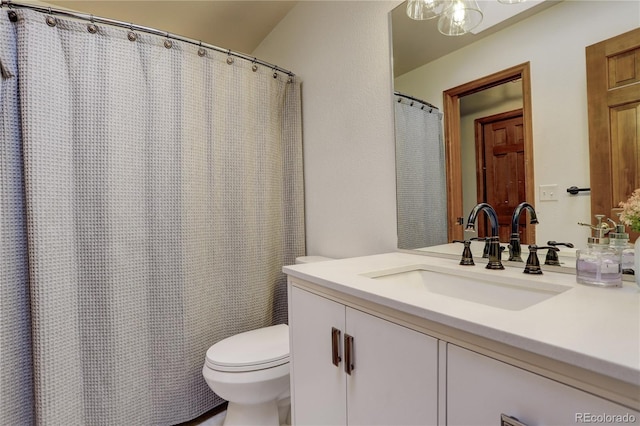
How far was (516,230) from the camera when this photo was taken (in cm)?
106

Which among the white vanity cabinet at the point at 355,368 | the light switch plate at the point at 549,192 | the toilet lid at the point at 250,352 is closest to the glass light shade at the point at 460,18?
the light switch plate at the point at 549,192

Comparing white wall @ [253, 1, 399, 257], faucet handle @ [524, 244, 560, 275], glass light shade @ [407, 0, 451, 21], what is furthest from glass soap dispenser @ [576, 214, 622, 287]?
glass light shade @ [407, 0, 451, 21]

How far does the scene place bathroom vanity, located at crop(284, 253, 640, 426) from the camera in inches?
18.9

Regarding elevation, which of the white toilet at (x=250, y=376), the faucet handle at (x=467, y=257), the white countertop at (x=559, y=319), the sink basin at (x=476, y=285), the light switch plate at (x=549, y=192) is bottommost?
the white toilet at (x=250, y=376)

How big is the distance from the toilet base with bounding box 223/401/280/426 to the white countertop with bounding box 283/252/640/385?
0.84 m

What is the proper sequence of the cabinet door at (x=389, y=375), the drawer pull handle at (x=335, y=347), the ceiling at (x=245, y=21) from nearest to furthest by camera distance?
1. the cabinet door at (x=389, y=375)
2. the drawer pull handle at (x=335, y=347)
3. the ceiling at (x=245, y=21)

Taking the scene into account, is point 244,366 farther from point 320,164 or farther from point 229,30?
point 229,30

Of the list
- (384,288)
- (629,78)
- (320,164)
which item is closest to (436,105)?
(629,78)

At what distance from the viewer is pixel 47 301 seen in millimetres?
1216

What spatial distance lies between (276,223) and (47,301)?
1.11m

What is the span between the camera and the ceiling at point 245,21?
1264 millimetres

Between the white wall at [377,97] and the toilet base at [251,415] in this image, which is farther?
the toilet base at [251,415]

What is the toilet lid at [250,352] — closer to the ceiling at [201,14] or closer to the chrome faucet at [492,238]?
the chrome faucet at [492,238]

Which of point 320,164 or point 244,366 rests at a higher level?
point 320,164
